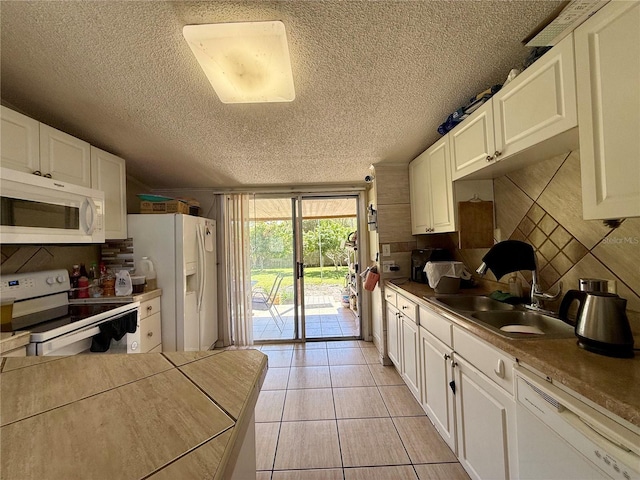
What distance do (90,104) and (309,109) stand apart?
1.31 meters

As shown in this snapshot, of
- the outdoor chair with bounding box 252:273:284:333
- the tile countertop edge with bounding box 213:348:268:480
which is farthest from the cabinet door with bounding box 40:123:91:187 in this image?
the outdoor chair with bounding box 252:273:284:333

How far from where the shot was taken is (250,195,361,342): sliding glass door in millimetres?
3537

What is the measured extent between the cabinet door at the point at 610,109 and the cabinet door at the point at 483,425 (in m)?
0.82

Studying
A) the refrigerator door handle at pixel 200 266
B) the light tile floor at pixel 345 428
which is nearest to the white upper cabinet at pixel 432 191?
the light tile floor at pixel 345 428

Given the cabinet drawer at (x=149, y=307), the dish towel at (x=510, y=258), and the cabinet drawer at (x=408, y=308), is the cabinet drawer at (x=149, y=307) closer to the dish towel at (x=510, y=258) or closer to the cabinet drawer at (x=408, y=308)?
the cabinet drawer at (x=408, y=308)

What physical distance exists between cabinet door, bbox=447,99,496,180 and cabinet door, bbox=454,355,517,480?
116cm

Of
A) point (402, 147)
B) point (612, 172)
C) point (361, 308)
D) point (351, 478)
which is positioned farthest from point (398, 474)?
point (402, 147)

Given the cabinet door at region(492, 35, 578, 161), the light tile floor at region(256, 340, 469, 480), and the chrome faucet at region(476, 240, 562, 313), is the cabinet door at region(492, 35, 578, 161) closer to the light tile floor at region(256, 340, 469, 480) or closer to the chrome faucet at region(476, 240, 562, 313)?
the chrome faucet at region(476, 240, 562, 313)

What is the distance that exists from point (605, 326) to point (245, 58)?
171 centimetres

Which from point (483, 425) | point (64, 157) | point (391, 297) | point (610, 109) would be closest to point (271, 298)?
point (391, 297)

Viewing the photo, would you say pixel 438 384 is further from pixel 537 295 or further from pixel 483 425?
pixel 537 295

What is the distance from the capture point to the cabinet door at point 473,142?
1.44 m

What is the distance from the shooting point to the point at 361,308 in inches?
139

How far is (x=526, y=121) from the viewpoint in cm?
120
